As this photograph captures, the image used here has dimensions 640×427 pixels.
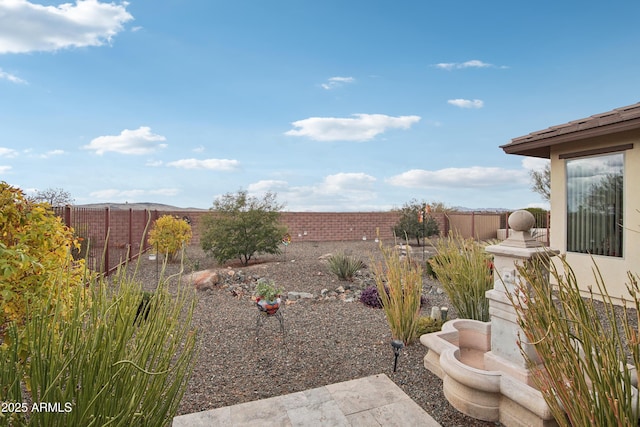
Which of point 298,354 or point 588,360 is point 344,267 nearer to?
point 298,354

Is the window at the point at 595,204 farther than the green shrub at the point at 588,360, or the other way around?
the window at the point at 595,204

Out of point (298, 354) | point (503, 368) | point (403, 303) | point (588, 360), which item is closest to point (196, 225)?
point (298, 354)

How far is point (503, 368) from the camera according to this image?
8.24 ft

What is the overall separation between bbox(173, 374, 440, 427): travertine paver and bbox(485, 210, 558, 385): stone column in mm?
726

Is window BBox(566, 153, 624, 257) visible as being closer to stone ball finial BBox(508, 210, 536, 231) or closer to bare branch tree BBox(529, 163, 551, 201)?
stone ball finial BBox(508, 210, 536, 231)

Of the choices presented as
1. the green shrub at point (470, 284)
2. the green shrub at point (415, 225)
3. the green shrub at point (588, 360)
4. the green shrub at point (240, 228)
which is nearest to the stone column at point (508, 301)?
the green shrub at point (588, 360)

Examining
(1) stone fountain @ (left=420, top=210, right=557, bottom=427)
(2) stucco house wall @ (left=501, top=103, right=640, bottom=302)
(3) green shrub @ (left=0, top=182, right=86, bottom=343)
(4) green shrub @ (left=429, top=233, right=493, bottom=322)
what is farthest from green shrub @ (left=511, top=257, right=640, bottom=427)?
(2) stucco house wall @ (left=501, top=103, right=640, bottom=302)

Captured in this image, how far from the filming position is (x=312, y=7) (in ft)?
24.4

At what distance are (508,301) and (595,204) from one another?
4964mm

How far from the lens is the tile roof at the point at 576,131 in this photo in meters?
4.98

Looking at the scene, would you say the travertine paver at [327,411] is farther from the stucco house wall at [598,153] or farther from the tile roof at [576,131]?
the tile roof at [576,131]

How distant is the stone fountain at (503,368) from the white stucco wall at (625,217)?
3647 millimetres

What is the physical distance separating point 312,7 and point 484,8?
3.84 metres

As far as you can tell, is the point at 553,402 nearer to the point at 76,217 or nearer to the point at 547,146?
the point at 547,146
